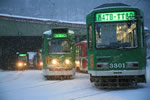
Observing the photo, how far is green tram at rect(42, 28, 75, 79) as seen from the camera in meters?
15.6

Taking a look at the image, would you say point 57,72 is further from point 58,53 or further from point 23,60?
point 23,60

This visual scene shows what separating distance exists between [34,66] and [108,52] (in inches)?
1322

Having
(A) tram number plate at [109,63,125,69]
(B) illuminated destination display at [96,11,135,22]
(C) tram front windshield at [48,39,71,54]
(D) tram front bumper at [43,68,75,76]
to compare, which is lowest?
(D) tram front bumper at [43,68,75,76]

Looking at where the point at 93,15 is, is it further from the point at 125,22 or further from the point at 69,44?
the point at 69,44

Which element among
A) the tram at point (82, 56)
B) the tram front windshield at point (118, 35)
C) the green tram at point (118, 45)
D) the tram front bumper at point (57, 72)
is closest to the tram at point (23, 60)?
the tram at point (82, 56)

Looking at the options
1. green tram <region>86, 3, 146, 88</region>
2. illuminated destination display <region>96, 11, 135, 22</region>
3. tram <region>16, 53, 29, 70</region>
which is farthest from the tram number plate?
tram <region>16, 53, 29, 70</region>

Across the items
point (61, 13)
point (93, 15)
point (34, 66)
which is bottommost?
point (34, 66)

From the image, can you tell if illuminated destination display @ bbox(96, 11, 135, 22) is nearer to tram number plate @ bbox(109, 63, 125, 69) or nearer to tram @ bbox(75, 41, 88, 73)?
tram number plate @ bbox(109, 63, 125, 69)

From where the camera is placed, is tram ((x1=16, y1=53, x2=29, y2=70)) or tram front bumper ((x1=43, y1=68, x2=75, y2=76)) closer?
tram front bumper ((x1=43, y1=68, x2=75, y2=76))

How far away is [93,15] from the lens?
34.1 feet

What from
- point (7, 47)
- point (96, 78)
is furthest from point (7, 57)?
point (96, 78)

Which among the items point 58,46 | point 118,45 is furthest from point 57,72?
point 118,45

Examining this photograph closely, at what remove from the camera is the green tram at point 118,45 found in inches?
394

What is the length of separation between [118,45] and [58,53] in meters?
6.27
